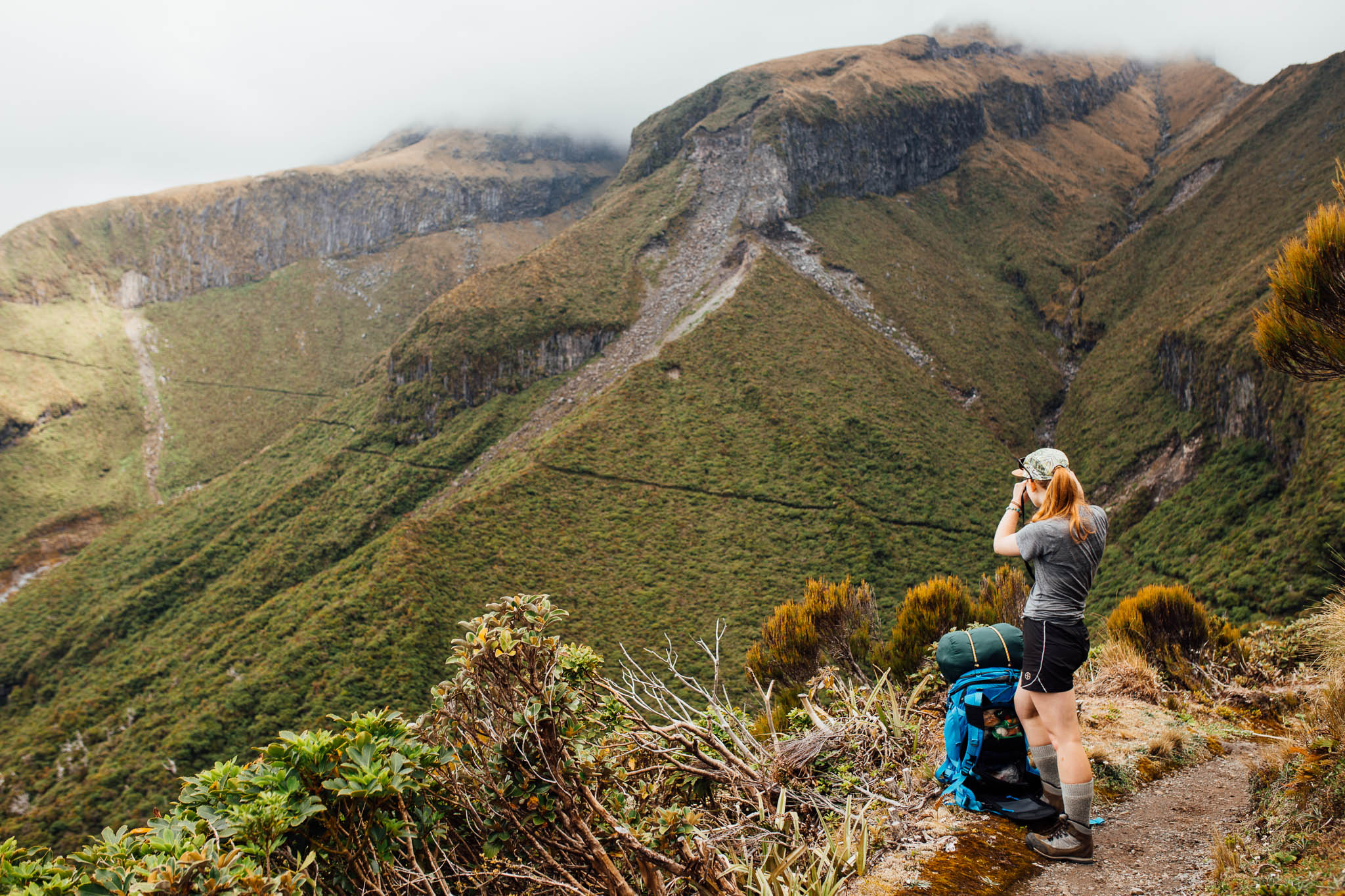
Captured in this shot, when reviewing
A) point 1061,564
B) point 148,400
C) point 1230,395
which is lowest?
point 1230,395

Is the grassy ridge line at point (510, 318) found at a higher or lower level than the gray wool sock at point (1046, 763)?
higher

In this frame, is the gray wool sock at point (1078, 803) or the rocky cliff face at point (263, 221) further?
the rocky cliff face at point (263, 221)

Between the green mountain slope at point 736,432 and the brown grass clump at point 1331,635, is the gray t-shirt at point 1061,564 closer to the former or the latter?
the brown grass clump at point 1331,635

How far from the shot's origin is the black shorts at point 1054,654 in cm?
341

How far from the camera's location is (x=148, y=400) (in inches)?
3376

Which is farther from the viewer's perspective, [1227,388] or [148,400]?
[148,400]

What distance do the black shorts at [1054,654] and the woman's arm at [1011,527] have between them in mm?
419

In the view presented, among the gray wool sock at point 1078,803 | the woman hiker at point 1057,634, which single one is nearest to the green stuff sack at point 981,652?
the woman hiker at point 1057,634

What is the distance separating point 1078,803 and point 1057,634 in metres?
0.81

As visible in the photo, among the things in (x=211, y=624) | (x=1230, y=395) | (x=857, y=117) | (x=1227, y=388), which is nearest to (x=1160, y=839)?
(x=1230, y=395)

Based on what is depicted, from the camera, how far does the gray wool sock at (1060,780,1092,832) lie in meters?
3.23

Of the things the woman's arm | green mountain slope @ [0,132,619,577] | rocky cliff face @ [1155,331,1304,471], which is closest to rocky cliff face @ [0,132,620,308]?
green mountain slope @ [0,132,619,577]

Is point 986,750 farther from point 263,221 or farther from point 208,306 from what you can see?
point 263,221

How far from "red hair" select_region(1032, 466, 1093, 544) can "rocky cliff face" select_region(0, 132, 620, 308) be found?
12568 cm
